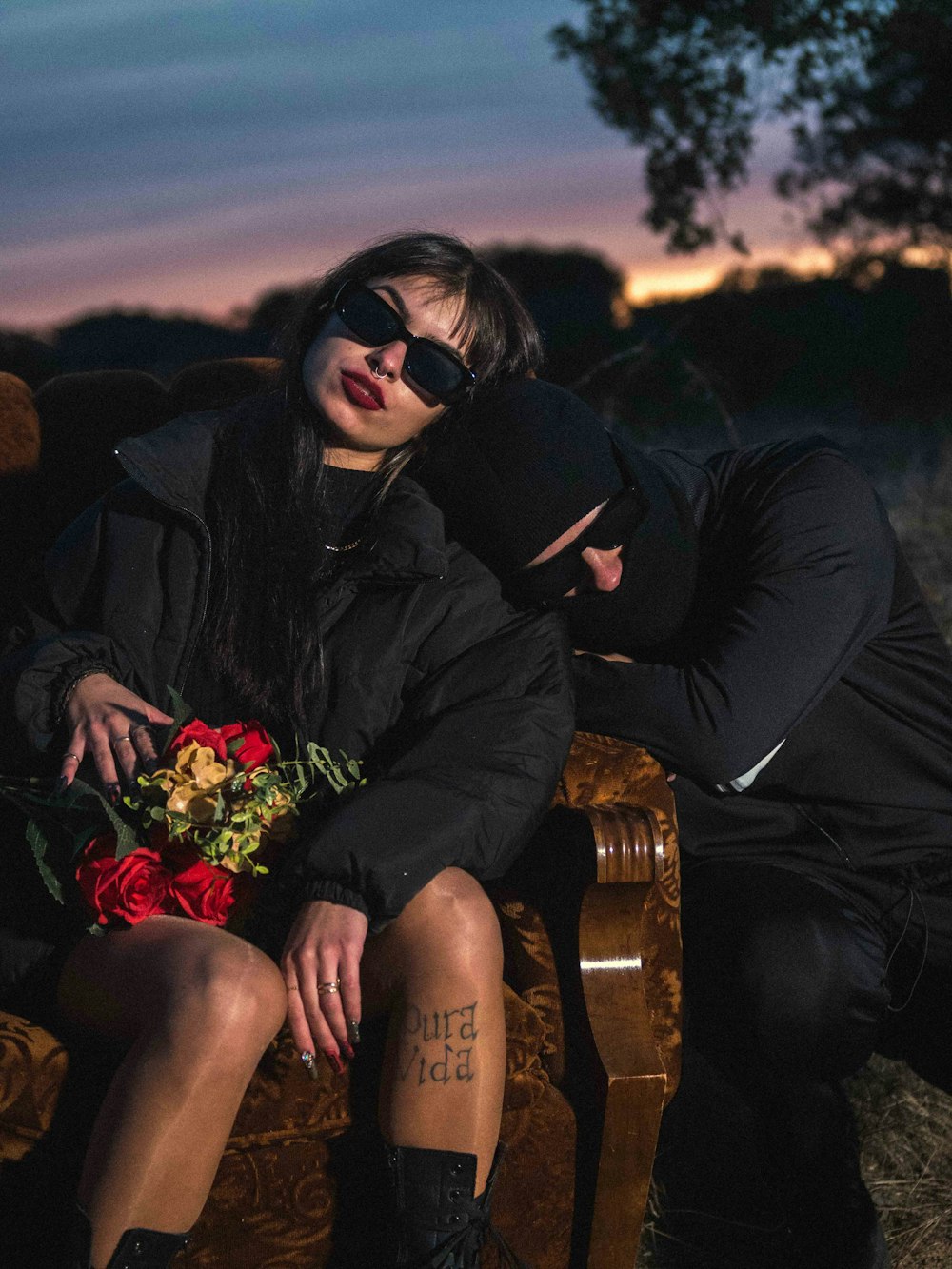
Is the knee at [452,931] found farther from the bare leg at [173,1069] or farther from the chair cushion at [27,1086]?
the chair cushion at [27,1086]

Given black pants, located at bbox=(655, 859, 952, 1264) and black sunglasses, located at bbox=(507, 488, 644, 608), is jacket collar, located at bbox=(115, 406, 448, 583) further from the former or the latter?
black pants, located at bbox=(655, 859, 952, 1264)

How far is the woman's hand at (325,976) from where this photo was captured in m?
2.10

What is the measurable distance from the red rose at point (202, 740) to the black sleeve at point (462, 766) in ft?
0.71

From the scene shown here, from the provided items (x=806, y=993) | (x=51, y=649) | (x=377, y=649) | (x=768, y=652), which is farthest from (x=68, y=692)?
(x=806, y=993)

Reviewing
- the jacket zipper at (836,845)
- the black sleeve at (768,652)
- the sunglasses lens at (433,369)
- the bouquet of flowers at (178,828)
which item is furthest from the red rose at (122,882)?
the jacket zipper at (836,845)

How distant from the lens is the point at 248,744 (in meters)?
2.21

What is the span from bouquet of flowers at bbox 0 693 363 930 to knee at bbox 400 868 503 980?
27 cm

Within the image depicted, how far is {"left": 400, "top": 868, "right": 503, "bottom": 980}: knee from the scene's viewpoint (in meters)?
2.15

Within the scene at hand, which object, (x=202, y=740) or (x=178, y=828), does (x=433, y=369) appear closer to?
(x=202, y=740)

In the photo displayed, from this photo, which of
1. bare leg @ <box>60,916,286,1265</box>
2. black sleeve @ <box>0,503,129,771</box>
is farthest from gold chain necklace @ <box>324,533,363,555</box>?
bare leg @ <box>60,916,286,1265</box>

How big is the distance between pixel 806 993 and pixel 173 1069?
3.74 feet

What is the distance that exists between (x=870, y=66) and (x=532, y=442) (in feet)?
23.5

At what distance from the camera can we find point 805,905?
245cm

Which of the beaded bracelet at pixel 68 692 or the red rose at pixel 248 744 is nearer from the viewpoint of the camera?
the red rose at pixel 248 744
